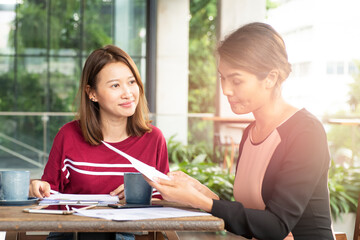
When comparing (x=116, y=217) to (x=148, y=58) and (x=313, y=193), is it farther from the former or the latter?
(x=148, y=58)

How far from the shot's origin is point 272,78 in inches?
71.3

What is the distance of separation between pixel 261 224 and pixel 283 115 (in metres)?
0.42

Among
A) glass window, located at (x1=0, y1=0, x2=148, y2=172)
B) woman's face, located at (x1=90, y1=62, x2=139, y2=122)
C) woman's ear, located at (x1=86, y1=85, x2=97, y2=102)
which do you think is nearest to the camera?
woman's face, located at (x1=90, y1=62, x2=139, y2=122)

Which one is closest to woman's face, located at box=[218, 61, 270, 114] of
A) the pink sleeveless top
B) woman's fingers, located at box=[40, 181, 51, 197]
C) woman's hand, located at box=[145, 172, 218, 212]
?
the pink sleeveless top

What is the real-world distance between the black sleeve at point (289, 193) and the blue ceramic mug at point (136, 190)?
0.31 m

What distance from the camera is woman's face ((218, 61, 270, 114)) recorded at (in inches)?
70.5

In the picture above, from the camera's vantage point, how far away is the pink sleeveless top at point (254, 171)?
6.01 ft

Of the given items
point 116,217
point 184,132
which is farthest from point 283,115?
point 184,132

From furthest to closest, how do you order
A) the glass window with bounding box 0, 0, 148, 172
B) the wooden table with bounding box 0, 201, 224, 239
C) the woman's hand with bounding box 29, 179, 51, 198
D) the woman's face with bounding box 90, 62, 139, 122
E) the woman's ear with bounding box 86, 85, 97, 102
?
the glass window with bounding box 0, 0, 148, 172
the woman's ear with bounding box 86, 85, 97, 102
the woman's face with bounding box 90, 62, 139, 122
the woman's hand with bounding box 29, 179, 51, 198
the wooden table with bounding box 0, 201, 224, 239

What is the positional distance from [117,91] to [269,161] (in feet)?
2.85

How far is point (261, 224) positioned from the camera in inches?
63.8

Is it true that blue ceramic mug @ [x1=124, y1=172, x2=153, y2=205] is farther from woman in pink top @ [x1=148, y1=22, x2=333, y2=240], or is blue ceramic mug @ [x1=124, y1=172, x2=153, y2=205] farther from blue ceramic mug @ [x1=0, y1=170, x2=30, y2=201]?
blue ceramic mug @ [x1=0, y1=170, x2=30, y2=201]

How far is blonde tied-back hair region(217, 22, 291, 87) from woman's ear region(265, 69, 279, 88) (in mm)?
11

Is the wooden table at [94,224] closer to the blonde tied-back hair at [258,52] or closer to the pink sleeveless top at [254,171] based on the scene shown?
the pink sleeveless top at [254,171]
